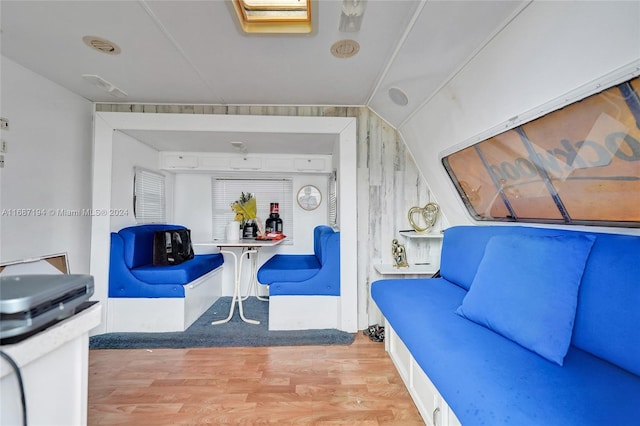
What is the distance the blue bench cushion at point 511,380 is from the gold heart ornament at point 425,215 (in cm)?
138

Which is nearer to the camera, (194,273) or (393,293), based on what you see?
(393,293)

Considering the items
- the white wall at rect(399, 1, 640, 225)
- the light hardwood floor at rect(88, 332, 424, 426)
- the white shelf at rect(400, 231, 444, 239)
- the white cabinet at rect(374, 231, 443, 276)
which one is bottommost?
the light hardwood floor at rect(88, 332, 424, 426)

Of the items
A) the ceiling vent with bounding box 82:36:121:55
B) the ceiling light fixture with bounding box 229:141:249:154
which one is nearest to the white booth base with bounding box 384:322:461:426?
the ceiling light fixture with bounding box 229:141:249:154

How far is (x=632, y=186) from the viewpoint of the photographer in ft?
3.59

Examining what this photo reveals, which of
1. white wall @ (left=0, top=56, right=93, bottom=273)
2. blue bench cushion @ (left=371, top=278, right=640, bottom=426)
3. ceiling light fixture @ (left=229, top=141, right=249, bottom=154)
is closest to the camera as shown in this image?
blue bench cushion @ (left=371, top=278, right=640, bottom=426)

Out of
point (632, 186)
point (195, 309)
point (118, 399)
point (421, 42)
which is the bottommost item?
point (118, 399)

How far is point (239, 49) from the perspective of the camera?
1.79m

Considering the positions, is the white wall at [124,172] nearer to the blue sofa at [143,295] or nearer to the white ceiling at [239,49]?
the blue sofa at [143,295]

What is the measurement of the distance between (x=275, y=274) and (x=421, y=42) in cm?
210

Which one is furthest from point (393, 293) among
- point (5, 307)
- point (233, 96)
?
point (233, 96)

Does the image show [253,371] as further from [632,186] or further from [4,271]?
[632,186]

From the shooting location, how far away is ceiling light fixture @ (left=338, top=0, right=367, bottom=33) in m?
1.38

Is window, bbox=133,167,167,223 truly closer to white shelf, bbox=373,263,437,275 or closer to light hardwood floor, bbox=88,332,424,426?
light hardwood floor, bbox=88,332,424,426

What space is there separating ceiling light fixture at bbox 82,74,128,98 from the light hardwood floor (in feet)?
7.30
